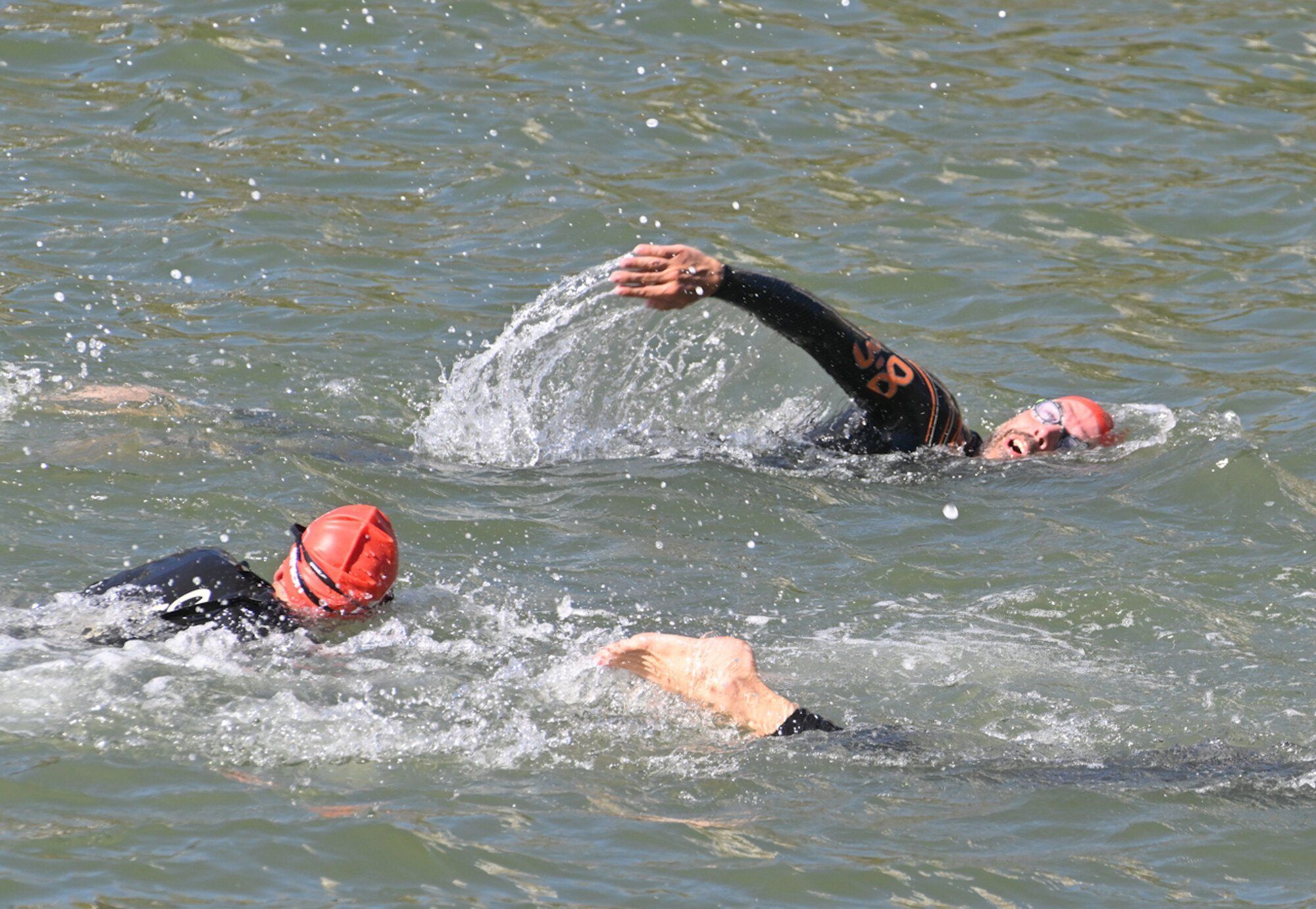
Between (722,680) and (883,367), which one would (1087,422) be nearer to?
(883,367)

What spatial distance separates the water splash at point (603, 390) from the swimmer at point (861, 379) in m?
0.64

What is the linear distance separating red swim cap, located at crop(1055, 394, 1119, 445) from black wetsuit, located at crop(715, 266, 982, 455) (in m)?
0.49

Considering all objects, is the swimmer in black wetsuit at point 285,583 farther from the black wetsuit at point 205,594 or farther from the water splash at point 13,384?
the water splash at point 13,384

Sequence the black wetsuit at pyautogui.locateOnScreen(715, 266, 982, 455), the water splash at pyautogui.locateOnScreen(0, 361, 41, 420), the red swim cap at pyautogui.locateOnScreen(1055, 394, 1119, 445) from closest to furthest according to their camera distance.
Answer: the black wetsuit at pyautogui.locateOnScreen(715, 266, 982, 455), the water splash at pyautogui.locateOnScreen(0, 361, 41, 420), the red swim cap at pyautogui.locateOnScreen(1055, 394, 1119, 445)

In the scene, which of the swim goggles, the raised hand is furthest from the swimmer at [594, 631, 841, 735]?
the swim goggles

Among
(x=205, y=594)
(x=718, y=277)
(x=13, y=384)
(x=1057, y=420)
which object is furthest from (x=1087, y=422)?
(x=13, y=384)

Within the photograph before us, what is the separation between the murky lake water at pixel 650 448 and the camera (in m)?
5.09

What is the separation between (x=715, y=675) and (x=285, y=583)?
1.58 metres

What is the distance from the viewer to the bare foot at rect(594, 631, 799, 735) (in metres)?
5.55

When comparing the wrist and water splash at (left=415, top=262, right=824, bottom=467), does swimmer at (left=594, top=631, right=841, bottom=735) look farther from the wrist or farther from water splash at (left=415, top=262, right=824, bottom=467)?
water splash at (left=415, top=262, right=824, bottom=467)

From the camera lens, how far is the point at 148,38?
1366 centimetres

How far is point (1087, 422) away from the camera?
8.77 metres

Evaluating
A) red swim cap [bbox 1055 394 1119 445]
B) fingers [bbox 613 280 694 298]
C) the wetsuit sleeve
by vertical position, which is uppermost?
fingers [bbox 613 280 694 298]

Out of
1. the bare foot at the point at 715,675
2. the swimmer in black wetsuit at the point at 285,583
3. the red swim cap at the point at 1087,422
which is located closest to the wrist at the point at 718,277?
the swimmer in black wetsuit at the point at 285,583
